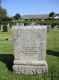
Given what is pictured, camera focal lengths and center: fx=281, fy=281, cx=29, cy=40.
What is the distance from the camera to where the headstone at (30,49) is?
28.6 feet

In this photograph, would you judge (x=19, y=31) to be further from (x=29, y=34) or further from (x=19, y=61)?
(x=19, y=61)

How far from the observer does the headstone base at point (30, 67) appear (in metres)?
8.81

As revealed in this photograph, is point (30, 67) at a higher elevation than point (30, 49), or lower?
lower

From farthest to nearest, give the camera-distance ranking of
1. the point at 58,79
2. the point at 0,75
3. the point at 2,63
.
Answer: the point at 2,63
the point at 0,75
the point at 58,79

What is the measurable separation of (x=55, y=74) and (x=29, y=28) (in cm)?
162

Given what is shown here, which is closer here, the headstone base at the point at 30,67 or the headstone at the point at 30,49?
the headstone at the point at 30,49

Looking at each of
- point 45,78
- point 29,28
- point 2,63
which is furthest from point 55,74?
point 2,63

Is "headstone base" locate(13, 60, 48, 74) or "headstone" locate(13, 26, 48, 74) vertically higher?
"headstone" locate(13, 26, 48, 74)

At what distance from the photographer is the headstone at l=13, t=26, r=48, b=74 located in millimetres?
8703

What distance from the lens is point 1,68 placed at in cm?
932

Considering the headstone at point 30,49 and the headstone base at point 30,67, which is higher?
the headstone at point 30,49

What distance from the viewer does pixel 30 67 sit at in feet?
28.9

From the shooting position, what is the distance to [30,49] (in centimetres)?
886

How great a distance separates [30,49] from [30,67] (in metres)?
0.57
